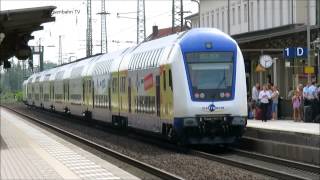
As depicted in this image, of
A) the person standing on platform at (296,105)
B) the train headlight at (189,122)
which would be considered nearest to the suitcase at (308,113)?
the person standing on platform at (296,105)

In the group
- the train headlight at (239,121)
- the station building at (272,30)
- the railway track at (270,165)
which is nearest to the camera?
the railway track at (270,165)

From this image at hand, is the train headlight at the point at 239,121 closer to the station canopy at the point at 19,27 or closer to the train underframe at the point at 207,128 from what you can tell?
the train underframe at the point at 207,128

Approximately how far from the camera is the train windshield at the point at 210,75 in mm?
18188

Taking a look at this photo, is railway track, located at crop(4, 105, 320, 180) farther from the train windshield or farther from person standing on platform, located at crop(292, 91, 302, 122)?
person standing on platform, located at crop(292, 91, 302, 122)

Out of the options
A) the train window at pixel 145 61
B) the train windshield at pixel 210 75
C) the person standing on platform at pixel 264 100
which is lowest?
the person standing on platform at pixel 264 100

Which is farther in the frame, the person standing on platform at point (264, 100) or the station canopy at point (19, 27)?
the person standing on platform at point (264, 100)

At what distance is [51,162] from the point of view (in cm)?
1620

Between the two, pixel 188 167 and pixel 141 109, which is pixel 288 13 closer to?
pixel 141 109

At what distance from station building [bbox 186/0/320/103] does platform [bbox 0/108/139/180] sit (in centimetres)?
1126

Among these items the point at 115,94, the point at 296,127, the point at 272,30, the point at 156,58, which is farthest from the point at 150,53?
the point at 272,30

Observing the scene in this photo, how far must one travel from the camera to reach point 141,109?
71.3ft

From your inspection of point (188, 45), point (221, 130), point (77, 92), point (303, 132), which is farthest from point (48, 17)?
point (77, 92)

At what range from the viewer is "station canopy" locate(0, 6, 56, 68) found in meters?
15.2

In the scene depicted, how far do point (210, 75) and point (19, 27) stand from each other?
206 inches
